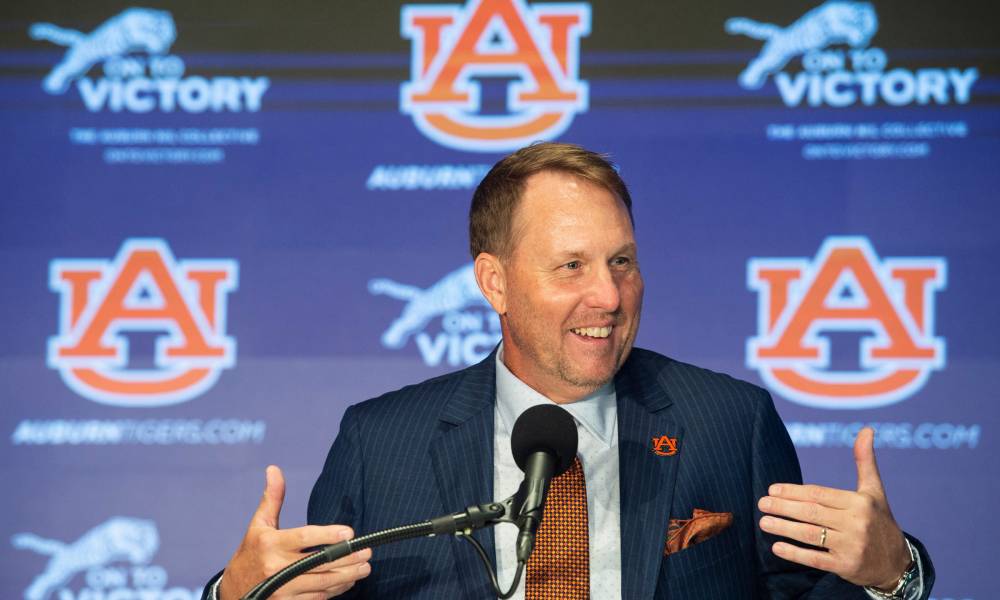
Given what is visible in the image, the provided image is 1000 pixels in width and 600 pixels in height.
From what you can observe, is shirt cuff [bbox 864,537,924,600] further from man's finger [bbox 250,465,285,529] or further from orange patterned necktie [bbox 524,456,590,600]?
man's finger [bbox 250,465,285,529]

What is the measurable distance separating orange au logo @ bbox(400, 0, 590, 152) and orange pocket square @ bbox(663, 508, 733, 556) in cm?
227

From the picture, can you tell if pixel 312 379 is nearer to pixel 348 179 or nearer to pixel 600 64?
pixel 348 179

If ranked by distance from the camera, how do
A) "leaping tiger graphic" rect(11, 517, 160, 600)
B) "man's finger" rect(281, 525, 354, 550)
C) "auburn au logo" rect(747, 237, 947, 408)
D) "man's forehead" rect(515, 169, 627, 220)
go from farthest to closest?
"leaping tiger graphic" rect(11, 517, 160, 600) → "auburn au logo" rect(747, 237, 947, 408) → "man's forehead" rect(515, 169, 627, 220) → "man's finger" rect(281, 525, 354, 550)

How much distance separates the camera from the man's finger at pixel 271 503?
7.06 ft

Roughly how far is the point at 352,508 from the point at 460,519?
2.61 ft

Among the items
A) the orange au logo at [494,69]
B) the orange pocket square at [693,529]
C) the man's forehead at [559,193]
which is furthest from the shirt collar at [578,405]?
the orange au logo at [494,69]

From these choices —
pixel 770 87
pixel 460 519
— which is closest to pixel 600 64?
pixel 770 87

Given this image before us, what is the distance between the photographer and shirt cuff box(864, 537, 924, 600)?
2177mm

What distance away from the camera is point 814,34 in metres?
4.34

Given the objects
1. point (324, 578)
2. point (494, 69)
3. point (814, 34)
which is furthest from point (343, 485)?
point (814, 34)

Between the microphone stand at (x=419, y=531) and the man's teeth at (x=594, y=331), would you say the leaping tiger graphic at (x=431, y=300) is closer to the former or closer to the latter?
the man's teeth at (x=594, y=331)

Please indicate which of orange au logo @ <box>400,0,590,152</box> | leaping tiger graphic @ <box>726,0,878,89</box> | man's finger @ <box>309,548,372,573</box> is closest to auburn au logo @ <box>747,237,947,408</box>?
leaping tiger graphic @ <box>726,0,878,89</box>

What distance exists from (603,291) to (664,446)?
37 cm

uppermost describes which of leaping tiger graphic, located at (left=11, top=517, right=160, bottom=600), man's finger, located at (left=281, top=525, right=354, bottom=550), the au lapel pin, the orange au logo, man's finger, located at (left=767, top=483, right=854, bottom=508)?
the orange au logo
